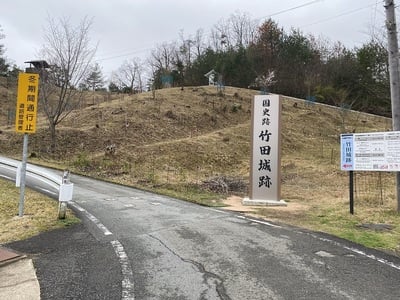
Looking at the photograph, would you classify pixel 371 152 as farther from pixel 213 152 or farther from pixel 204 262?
pixel 213 152

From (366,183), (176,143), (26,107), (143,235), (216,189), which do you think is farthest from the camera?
(176,143)

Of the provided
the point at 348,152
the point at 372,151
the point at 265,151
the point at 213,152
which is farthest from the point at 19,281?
the point at 213,152

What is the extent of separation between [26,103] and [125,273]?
13.5ft

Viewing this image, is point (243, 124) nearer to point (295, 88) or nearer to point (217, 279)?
point (295, 88)

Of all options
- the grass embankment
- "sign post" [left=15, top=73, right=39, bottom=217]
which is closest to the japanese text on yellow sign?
"sign post" [left=15, top=73, right=39, bottom=217]

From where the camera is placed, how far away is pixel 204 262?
5.08 metres

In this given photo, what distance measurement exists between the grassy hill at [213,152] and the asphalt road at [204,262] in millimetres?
1173

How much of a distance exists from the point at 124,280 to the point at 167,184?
9155mm

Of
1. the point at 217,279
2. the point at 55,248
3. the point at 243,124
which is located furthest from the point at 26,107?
the point at 243,124

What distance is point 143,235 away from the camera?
6.45m

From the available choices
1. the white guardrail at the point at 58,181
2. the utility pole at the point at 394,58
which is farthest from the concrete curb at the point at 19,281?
the utility pole at the point at 394,58

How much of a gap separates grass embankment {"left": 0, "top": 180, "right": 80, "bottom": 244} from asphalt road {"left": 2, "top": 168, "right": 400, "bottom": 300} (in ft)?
1.23

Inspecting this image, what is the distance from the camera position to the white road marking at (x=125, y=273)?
3.98m

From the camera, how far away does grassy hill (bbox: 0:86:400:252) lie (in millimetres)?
9656
